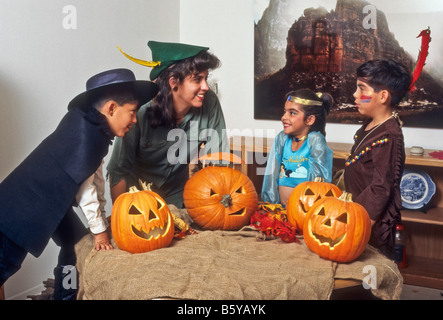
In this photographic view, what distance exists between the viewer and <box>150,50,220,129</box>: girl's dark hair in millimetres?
2090

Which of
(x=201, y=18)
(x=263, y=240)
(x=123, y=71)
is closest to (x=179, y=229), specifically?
(x=263, y=240)

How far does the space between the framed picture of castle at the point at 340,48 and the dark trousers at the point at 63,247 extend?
2.31 m

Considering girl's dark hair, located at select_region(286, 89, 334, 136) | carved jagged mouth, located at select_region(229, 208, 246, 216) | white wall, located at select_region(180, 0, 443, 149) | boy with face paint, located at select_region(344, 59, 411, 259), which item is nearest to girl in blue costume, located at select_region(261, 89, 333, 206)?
girl's dark hair, located at select_region(286, 89, 334, 136)

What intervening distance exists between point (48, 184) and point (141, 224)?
37 cm

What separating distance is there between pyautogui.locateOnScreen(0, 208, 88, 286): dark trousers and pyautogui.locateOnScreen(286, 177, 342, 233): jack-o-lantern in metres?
0.76

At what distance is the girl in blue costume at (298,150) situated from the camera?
7.08 feet
